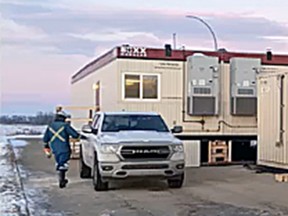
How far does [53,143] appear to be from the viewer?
13.5 meters

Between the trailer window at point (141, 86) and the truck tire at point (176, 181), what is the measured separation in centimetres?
596

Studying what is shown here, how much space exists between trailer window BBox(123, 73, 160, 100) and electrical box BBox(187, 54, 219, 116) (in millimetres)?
1044

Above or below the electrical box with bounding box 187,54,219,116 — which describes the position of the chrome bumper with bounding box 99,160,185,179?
below

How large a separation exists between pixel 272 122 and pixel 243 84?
10.6 feet

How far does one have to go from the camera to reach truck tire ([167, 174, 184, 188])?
43.1 ft

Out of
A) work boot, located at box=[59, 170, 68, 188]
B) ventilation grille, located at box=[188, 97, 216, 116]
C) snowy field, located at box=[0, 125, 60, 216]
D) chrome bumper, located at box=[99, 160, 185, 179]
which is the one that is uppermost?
ventilation grille, located at box=[188, 97, 216, 116]

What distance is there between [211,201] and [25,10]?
497 inches

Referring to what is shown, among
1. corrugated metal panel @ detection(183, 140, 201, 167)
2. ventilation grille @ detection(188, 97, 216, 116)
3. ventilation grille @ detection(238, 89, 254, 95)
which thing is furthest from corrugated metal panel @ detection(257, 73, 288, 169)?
corrugated metal panel @ detection(183, 140, 201, 167)

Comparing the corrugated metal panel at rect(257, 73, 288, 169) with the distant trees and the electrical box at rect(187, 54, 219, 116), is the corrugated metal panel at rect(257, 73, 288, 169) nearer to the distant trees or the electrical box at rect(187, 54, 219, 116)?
the electrical box at rect(187, 54, 219, 116)

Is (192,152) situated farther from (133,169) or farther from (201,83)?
(133,169)

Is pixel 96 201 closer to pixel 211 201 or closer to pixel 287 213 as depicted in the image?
pixel 211 201

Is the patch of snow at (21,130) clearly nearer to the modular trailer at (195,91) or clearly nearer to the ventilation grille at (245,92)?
the modular trailer at (195,91)

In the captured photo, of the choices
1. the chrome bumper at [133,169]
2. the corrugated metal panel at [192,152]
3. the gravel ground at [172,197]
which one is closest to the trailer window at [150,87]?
the corrugated metal panel at [192,152]

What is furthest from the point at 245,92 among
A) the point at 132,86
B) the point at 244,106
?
the point at 132,86
